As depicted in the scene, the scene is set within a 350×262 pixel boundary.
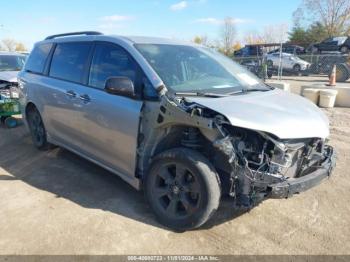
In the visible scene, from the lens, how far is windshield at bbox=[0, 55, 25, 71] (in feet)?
33.8

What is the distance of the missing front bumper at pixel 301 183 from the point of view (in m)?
2.99

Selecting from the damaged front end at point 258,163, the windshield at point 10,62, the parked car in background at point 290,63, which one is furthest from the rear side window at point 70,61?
the parked car in background at point 290,63

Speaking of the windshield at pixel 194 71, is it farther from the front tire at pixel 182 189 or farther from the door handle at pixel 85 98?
Result: the door handle at pixel 85 98

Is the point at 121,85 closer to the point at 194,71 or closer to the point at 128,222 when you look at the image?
the point at 194,71

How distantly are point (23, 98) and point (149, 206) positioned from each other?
3.59 metres

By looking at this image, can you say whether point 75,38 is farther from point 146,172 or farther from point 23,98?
point 146,172

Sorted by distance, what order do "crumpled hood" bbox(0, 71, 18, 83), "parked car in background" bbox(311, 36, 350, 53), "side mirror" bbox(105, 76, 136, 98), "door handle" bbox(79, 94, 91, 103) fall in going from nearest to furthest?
1. "side mirror" bbox(105, 76, 136, 98)
2. "door handle" bbox(79, 94, 91, 103)
3. "crumpled hood" bbox(0, 71, 18, 83)
4. "parked car in background" bbox(311, 36, 350, 53)

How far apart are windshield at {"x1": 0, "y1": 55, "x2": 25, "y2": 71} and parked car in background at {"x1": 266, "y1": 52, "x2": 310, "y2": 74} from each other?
1845 centimetres

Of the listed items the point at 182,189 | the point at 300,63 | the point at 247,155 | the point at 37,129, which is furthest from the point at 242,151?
the point at 300,63

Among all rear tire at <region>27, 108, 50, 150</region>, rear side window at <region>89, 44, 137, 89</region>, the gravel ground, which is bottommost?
the gravel ground

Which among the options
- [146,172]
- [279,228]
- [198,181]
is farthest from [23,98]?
[279,228]

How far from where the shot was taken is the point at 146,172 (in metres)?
3.60

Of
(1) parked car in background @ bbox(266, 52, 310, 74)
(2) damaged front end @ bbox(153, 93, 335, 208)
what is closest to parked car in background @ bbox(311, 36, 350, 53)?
(1) parked car in background @ bbox(266, 52, 310, 74)

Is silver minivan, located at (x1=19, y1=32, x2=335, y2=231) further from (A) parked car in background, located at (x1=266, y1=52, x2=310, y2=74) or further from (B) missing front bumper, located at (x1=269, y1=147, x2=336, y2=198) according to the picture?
(A) parked car in background, located at (x1=266, y1=52, x2=310, y2=74)
